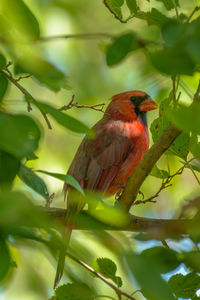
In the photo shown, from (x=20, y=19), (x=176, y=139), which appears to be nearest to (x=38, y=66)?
(x=20, y=19)

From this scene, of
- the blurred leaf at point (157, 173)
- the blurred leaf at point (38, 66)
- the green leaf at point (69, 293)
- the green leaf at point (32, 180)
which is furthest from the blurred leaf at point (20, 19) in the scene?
the blurred leaf at point (157, 173)

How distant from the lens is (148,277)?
0.66 m

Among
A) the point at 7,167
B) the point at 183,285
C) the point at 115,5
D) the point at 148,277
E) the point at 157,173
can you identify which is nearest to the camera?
the point at 148,277

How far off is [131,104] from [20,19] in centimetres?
299

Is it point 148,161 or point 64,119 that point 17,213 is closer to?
point 64,119

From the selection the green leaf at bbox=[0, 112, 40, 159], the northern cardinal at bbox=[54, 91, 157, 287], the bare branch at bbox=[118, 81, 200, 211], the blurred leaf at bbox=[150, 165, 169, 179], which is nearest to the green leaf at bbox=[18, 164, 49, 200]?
the green leaf at bbox=[0, 112, 40, 159]

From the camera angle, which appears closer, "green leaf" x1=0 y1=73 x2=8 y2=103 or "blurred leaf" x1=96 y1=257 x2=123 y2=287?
"green leaf" x1=0 y1=73 x2=8 y2=103

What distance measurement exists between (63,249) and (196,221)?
0.21 m

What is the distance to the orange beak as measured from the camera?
11.9ft

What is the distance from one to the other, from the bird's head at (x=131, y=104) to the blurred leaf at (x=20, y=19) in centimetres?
284

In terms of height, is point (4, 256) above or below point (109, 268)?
below

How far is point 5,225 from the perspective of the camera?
2.24 feet

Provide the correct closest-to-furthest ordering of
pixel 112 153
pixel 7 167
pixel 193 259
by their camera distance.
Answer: pixel 193 259 → pixel 7 167 → pixel 112 153

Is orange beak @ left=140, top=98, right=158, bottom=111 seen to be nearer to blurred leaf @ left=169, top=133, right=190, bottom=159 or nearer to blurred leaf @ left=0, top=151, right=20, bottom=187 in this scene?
blurred leaf @ left=169, top=133, right=190, bottom=159
